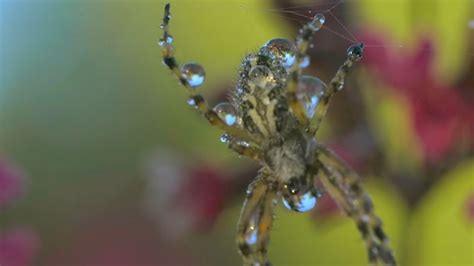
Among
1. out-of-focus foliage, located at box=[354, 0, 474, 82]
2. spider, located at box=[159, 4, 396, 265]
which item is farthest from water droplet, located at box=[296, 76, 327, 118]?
out-of-focus foliage, located at box=[354, 0, 474, 82]

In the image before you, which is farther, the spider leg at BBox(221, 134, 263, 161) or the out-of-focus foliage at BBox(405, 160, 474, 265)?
the out-of-focus foliage at BBox(405, 160, 474, 265)

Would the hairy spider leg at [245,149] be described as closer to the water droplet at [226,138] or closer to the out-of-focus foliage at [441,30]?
the water droplet at [226,138]

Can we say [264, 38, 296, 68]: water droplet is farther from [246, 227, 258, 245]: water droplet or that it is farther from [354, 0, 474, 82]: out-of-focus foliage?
[354, 0, 474, 82]: out-of-focus foliage

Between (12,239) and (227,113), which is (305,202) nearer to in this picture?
(227,113)

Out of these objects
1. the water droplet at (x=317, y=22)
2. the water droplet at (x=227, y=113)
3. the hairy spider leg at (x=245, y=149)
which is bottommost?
the hairy spider leg at (x=245, y=149)

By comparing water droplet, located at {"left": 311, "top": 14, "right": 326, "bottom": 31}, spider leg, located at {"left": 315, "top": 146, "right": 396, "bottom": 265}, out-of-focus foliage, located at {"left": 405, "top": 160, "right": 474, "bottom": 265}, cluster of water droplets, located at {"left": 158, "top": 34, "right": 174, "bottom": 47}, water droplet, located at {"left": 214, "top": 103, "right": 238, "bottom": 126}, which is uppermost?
out-of-focus foliage, located at {"left": 405, "top": 160, "right": 474, "bottom": 265}

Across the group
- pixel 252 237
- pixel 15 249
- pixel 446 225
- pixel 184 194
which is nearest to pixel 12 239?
pixel 15 249

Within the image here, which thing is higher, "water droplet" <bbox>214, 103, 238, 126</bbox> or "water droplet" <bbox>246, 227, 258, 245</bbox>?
"water droplet" <bbox>214, 103, 238, 126</bbox>

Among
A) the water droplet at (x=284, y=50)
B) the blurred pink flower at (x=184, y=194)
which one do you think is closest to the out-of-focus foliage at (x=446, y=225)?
the blurred pink flower at (x=184, y=194)
